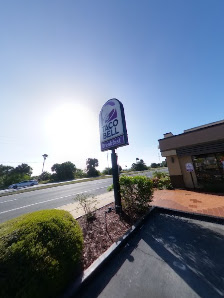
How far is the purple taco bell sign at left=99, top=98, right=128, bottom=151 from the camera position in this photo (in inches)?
248

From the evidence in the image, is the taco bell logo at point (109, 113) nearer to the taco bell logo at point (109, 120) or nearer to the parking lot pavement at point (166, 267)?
the taco bell logo at point (109, 120)

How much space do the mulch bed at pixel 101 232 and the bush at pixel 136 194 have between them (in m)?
0.67

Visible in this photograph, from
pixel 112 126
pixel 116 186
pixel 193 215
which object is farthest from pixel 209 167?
pixel 112 126

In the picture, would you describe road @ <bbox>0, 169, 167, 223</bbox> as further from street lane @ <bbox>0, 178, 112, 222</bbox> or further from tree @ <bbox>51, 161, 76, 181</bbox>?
tree @ <bbox>51, 161, 76, 181</bbox>

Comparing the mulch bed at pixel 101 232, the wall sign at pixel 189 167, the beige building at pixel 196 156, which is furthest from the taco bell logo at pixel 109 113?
the wall sign at pixel 189 167

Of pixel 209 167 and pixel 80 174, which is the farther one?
pixel 80 174

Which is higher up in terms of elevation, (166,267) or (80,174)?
(80,174)

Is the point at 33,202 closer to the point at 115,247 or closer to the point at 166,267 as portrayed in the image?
the point at 115,247

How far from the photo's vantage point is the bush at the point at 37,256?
6.92ft

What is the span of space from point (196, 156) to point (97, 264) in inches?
392

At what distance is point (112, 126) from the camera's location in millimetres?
6766

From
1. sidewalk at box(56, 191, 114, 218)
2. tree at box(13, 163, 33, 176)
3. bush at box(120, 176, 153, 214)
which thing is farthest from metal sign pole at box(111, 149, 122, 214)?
tree at box(13, 163, 33, 176)

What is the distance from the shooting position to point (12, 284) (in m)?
2.06

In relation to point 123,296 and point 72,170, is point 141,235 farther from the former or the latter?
point 72,170
